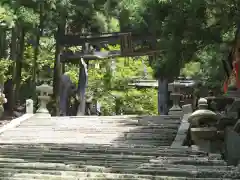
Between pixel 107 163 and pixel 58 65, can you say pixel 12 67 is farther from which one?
pixel 107 163

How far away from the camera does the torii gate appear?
1798 cm

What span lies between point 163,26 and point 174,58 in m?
0.69

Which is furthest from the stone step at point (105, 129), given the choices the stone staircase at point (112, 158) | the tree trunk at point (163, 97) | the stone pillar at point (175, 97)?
the tree trunk at point (163, 97)

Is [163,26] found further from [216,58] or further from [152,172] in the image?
[152,172]

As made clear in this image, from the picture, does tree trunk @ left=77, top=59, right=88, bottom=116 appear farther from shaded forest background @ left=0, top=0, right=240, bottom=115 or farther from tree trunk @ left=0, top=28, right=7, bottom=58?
tree trunk @ left=0, top=28, right=7, bottom=58

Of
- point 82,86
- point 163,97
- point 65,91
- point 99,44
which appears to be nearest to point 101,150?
point 99,44

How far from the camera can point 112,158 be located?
6.93 metres

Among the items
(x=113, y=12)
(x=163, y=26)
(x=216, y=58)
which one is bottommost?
(x=216, y=58)

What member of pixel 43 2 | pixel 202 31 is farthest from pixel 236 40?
pixel 43 2

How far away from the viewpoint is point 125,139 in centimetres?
1068

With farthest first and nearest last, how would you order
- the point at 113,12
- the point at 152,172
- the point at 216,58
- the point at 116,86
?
the point at 116,86 → the point at 113,12 → the point at 216,58 → the point at 152,172

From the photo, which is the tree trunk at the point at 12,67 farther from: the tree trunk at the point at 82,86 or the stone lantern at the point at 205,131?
the stone lantern at the point at 205,131

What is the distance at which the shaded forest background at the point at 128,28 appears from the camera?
804 centimetres

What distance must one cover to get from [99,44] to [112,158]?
498 inches
